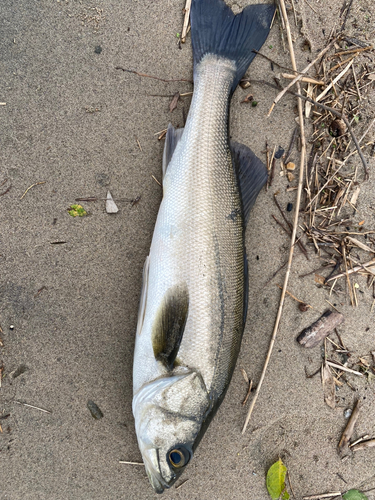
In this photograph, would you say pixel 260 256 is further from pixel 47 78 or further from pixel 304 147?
pixel 47 78

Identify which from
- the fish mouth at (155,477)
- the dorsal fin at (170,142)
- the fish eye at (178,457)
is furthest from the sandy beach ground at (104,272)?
the fish eye at (178,457)

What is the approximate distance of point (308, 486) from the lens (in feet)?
9.65

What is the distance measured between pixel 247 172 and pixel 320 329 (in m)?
1.54

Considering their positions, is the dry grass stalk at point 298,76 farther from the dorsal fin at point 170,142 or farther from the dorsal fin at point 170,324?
the dorsal fin at point 170,324

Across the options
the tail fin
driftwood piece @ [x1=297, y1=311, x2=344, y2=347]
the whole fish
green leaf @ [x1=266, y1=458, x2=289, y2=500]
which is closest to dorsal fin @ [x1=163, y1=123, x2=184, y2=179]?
the whole fish

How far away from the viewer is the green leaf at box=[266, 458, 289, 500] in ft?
9.34

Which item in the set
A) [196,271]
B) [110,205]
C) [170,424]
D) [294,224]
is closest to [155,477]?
[170,424]

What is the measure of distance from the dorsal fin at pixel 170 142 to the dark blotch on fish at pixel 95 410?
1.96m

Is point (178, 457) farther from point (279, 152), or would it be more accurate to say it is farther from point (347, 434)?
point (279, 152)

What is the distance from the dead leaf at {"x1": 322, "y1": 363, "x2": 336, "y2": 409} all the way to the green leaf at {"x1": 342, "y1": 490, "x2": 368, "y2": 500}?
747mm

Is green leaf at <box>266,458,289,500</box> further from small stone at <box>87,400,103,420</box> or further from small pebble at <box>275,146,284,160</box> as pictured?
small pebble at <box>275,146,284,160</box>

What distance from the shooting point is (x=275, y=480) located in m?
2.84

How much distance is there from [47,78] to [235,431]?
333cm

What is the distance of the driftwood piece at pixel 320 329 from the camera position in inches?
118
